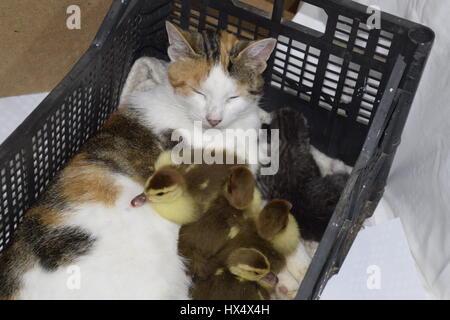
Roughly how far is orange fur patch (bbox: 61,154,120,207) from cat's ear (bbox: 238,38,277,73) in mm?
429

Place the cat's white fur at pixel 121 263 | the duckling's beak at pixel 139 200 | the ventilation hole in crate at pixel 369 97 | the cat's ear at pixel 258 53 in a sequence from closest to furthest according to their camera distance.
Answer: the cat's white fur at pixel 121 263
the duckling's beak at pixel 139 200
the cat's ear at pixel 258 53
the ventilation hole in crate at pixel 369 97

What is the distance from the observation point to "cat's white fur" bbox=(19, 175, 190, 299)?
1344 millimetres

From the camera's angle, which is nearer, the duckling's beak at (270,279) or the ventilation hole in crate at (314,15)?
the duckling's beak at (270,279)

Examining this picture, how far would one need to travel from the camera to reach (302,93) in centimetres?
184

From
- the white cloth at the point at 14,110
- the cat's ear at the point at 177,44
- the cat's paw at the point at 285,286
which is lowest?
the cat's paw at the point at 285,286

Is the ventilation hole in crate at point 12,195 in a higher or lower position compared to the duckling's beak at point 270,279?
higher

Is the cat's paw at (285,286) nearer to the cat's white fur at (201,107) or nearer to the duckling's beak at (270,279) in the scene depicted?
the duckling's beak at (270,279)

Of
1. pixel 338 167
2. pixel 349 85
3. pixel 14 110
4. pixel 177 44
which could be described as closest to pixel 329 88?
pixel 349 85

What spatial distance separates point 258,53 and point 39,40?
732 mm

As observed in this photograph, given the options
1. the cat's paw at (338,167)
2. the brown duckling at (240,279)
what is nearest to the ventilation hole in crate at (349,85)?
the cat's paw at (338,167)

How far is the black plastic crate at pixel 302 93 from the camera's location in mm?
1389

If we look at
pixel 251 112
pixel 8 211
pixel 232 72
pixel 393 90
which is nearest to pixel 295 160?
pixel 251 112

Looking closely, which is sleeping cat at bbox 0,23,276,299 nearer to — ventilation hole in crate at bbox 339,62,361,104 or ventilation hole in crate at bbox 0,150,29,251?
ventilation hole in crate at bbox 0,150,29,251
